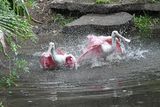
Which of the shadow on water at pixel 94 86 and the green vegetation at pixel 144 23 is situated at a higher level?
the green vegetation at pixel 144 23

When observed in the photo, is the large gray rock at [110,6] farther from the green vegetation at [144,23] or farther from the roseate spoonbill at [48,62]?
the roseate spoonbill at [48,62]

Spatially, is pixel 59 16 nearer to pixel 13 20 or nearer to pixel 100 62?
pixel 100 62

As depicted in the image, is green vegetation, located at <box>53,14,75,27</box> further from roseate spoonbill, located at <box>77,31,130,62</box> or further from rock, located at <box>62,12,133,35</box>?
roseate spoonbill, located at <box>77,31,130,62</box>

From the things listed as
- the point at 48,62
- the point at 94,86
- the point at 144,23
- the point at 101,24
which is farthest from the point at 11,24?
the point at 144,23

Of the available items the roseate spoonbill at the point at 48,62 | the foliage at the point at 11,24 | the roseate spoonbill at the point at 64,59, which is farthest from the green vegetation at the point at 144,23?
the foliage at the point at 11,24

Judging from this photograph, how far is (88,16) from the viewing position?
1134cm

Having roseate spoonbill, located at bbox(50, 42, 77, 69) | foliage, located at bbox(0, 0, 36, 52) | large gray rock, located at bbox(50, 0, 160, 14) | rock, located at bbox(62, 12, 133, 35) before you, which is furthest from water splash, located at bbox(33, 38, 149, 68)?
foliage, located at bbox(0, 0, 36, 52)

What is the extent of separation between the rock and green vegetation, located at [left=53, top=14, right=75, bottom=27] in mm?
603

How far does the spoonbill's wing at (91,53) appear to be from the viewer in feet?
28.6

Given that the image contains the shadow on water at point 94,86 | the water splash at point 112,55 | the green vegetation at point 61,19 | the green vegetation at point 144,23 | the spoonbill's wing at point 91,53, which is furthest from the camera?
the green vegetation at point 61,19

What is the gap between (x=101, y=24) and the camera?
1071cm

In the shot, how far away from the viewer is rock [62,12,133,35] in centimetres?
1063

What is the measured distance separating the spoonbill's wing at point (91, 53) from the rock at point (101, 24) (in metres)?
1.86

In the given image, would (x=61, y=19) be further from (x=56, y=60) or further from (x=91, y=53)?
(x=56, y=60)
